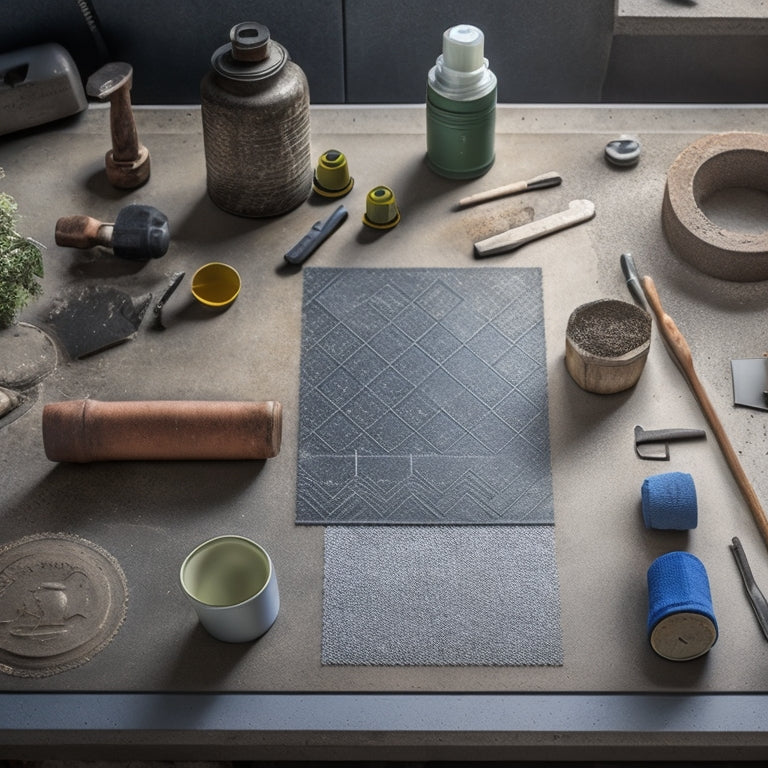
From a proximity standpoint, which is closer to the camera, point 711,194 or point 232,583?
point 232,583

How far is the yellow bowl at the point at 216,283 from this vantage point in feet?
8.00

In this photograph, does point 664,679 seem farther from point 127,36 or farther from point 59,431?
point 127,36

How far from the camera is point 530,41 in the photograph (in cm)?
298

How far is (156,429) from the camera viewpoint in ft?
7.01

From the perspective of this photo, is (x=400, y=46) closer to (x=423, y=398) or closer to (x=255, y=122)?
(x=255, y=122)

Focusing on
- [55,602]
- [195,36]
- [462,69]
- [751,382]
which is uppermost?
[462,69]

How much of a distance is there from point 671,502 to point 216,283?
1.08 meters

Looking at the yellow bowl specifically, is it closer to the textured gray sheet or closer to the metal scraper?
the textured gray sheet

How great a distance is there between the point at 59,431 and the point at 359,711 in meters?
0.78

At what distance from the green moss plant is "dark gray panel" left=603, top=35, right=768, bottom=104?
1.64 meters

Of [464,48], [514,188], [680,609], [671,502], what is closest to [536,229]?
[514,188]

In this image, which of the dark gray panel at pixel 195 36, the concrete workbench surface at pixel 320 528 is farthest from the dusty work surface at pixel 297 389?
the dark gray panel at pixel 195 36

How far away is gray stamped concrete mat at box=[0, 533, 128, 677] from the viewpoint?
1951mm

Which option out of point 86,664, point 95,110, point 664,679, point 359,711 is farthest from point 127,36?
point 664,679
